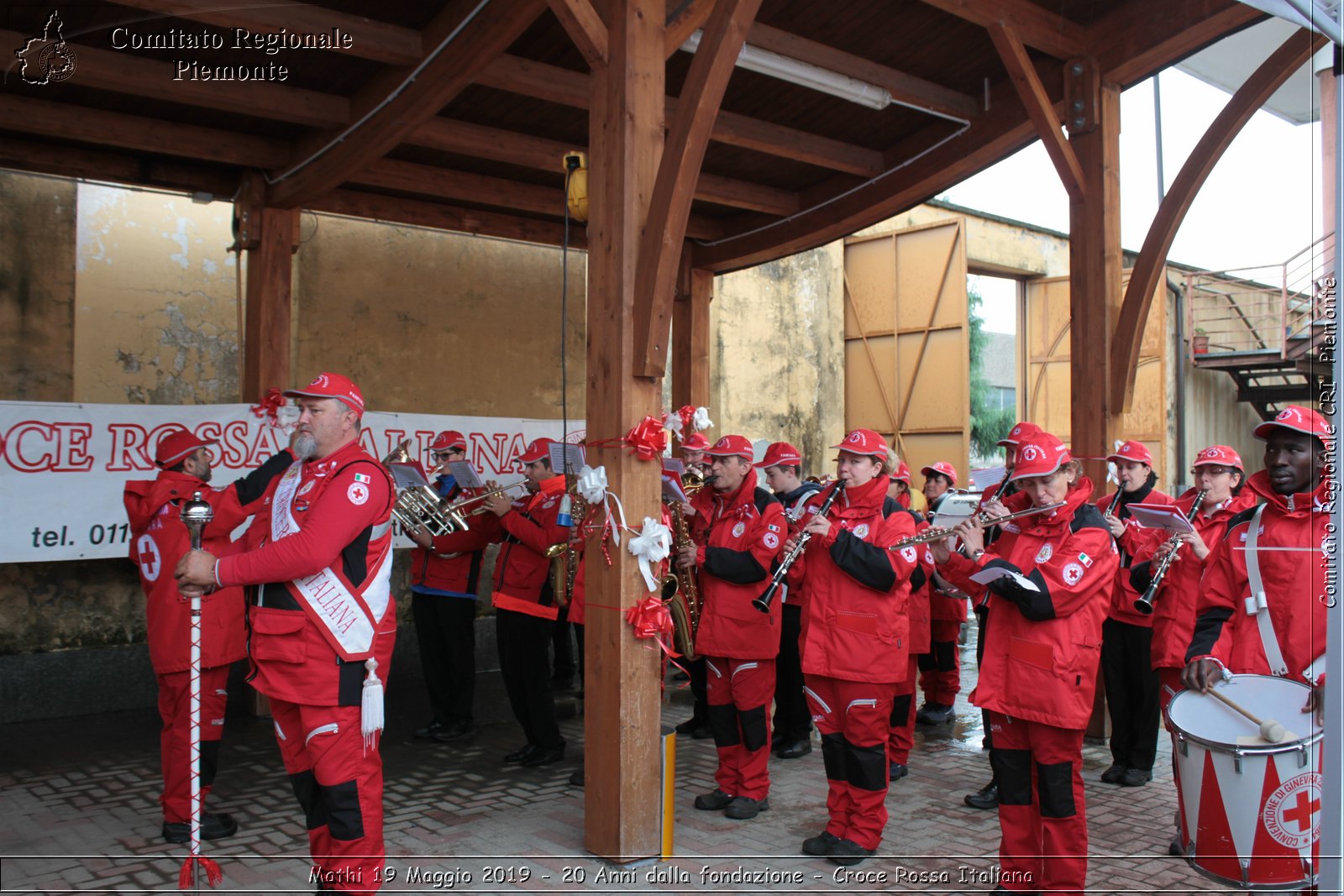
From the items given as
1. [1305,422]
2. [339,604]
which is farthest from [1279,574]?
[339,604]

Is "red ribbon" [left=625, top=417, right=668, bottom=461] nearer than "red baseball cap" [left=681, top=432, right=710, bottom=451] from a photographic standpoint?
Yes

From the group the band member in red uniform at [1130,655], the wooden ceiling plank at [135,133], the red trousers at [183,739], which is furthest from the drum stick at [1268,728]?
the wooden ceiling plank at [135,133]

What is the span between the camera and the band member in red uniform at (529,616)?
6523 mm

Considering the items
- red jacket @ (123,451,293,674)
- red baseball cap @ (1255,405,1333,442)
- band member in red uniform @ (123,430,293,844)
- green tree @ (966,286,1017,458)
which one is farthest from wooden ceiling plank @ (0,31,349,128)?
green tree @ (966,286,1017,458)

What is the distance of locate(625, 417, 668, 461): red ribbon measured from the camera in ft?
15.7

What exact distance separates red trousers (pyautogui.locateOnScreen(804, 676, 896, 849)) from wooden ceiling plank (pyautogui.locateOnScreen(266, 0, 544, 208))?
4.10 metres

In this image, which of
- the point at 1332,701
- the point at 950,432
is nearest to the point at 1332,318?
the point at 1332,701

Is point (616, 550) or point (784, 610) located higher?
point (616, 550)

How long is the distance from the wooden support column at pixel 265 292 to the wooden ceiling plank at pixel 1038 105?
5.72 meters

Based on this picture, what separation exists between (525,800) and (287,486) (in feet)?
8.56

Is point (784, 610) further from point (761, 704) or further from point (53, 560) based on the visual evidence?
point (53, 560)

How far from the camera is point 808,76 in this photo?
711cm

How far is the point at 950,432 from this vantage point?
17.1 m

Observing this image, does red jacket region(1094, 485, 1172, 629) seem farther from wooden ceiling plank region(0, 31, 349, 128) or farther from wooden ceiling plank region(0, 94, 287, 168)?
wooden ceiling plank region(0, 94, 287, 168)
